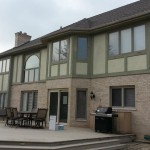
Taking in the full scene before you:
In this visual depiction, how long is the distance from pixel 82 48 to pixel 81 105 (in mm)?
3555

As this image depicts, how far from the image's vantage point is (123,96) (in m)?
14.9

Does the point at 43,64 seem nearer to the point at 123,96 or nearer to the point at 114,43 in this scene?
the point at 114,43

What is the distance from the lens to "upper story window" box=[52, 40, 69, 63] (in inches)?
687

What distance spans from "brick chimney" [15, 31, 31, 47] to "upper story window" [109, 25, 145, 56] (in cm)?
1439

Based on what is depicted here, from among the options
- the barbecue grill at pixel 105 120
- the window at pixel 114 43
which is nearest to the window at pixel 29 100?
the window at pixel 114 43

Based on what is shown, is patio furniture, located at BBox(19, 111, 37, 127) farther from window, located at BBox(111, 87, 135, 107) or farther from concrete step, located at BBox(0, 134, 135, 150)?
concrete step, located at BBox(0, 134, 135, 150)

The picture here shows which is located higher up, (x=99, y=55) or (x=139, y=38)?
(x=139, y=38)

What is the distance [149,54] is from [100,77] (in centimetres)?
356

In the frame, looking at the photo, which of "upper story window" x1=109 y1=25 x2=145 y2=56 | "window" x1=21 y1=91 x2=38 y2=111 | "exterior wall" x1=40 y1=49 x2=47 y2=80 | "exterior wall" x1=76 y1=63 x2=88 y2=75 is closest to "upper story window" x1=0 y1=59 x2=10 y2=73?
"window" x1=21 y1=91 x2=38 y2=111

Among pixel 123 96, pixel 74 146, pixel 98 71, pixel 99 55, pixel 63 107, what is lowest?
pixel 74 146

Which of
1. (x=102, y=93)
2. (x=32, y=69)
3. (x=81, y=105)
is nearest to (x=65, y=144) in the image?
(x=102, y=93)

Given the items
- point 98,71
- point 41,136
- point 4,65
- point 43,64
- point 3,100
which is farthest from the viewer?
point 4,65

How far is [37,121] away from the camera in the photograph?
15.3 m

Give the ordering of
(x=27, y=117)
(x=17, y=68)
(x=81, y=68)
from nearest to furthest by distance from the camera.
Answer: (x=27, y=117) < (x=81, y=68) < (x=17, y=68)
